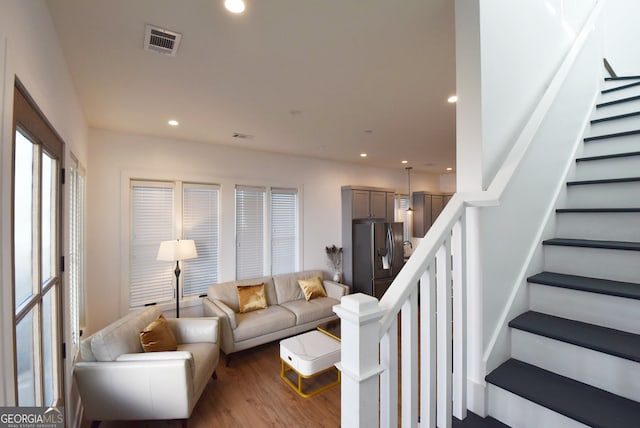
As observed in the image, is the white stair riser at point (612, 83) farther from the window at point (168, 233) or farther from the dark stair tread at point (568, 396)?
the window at point (168, 233)

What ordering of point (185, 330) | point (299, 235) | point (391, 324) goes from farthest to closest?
point (299, 235) < point (185, 330) < point (391, 324)

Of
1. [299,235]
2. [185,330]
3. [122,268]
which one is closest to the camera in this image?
[185,330]

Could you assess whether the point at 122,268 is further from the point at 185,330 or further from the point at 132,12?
the point at 132,12

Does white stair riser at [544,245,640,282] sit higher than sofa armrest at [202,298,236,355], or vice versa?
white stair riser at [544,245,640,282]

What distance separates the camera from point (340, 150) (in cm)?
458

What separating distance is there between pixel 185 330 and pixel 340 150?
3.35m

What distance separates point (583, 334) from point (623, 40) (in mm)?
3739

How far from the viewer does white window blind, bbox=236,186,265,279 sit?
14.4 feet

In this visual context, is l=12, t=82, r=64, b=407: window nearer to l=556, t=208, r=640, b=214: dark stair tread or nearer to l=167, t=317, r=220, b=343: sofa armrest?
l=167, t=317, r=220, b=343: sofa armrest

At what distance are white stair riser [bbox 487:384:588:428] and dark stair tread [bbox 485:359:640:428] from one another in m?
0.04

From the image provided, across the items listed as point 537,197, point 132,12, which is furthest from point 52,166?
point 537,197

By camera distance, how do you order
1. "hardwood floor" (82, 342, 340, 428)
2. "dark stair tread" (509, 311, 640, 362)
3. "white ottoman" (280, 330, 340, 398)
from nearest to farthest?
"dark stair tread" (509, 311, 640, 362) → "hardwood floor" (82, 342, 340, 428) → "white ottoman" (280, 330, 340, 398)

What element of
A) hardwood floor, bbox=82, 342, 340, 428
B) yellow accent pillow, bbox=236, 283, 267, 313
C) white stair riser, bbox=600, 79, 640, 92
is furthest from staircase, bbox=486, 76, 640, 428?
yellow accent pillow, bbox=236, 283, 267, 313

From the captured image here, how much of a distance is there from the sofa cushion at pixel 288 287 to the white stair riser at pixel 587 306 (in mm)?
3444
